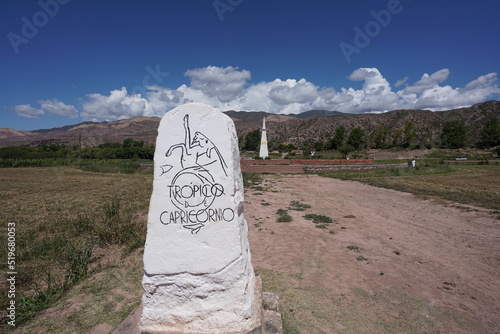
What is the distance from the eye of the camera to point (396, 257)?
222 inches

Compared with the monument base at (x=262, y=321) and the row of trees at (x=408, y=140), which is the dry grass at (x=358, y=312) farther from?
the row of trees at (x=408, y=140)

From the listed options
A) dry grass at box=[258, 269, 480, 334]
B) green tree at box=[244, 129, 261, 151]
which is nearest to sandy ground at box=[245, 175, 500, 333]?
dry grass at box=[258, 269, 480, 334]

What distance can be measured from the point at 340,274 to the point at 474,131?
8499 centimetres

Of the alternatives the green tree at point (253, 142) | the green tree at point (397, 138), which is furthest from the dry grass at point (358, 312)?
the green tree at point (397, 138)

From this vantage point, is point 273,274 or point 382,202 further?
point 382,202

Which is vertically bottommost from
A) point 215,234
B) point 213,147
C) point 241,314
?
point 241,314

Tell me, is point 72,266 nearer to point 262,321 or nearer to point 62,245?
point 62,245

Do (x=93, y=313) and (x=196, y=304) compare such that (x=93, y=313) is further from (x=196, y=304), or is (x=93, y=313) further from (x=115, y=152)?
(x=115, y=152)

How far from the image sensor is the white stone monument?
2650 mm

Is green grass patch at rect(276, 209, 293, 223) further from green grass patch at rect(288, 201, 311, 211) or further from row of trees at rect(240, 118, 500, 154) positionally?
row of trees at rect(240, 118, 500, 154)

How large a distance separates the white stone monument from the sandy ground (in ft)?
4.63

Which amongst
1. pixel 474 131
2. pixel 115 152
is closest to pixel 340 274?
pixel 115 152

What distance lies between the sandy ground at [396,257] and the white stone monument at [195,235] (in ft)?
4.63

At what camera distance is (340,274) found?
4793 millimetres
